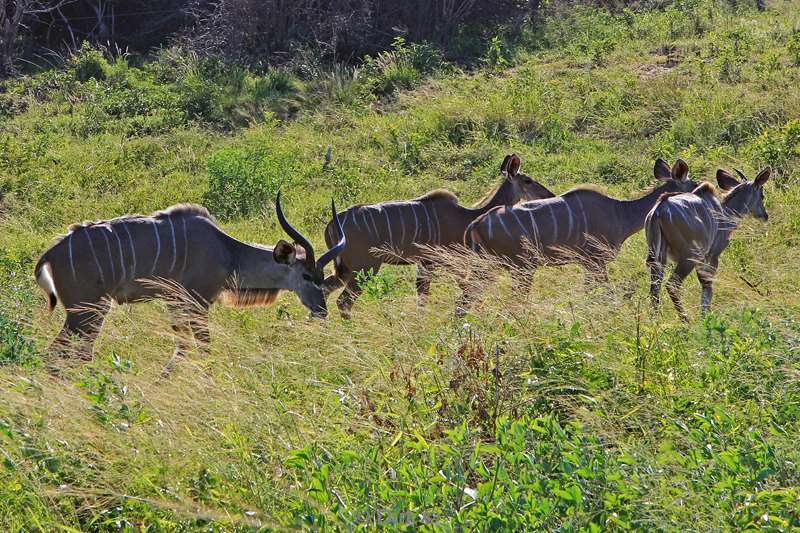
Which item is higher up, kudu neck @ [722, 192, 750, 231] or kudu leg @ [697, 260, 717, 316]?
kudu neck @ [722, 192, 750, 231]

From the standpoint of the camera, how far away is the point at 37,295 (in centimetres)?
635

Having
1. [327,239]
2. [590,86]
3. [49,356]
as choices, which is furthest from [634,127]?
[49,356]

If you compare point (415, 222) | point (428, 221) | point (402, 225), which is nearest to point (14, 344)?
point (402, 225)

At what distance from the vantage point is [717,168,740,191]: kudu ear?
7.83 metres

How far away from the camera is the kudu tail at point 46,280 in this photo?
559cm

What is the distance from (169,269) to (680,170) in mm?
3756

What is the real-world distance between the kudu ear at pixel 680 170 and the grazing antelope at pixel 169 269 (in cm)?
256

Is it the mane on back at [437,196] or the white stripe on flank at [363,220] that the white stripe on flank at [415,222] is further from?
the white stripe on flank at [363,220]

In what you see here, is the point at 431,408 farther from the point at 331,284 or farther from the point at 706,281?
the point at 331,284

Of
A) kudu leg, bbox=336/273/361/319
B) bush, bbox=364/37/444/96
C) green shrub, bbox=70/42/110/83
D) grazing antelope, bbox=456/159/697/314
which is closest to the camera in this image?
grazing antelope, bbox=456/159/697/314

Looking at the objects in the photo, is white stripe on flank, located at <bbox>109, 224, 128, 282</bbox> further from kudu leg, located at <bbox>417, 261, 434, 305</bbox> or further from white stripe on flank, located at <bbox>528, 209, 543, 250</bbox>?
white stripe on flank, located at <bbox>528, 209, 543, 250</bbox>

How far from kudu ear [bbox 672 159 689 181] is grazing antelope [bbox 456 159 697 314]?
399mm

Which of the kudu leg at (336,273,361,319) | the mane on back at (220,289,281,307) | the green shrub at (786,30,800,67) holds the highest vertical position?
the green shrub at (786,30,800,67)

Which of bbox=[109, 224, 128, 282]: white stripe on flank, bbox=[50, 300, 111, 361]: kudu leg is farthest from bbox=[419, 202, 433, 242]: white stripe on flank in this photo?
bbox=[50, 300, 111, 361]: kudu leg
